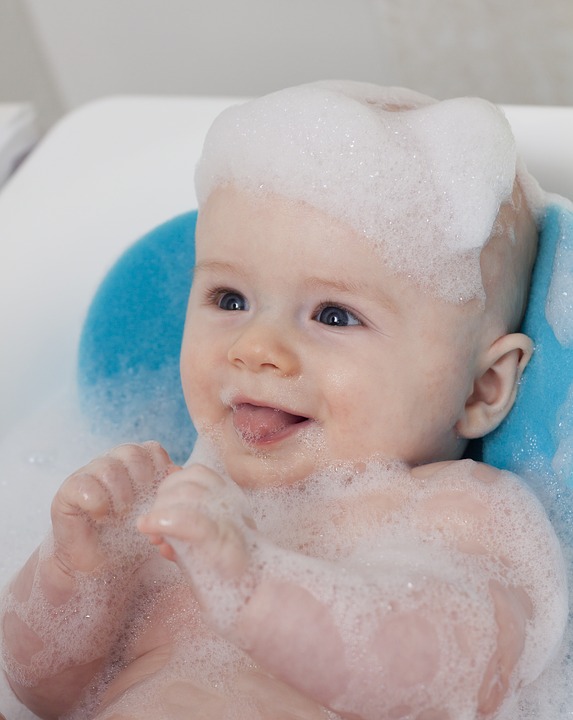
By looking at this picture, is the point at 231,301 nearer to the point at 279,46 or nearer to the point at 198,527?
the point at 198,527

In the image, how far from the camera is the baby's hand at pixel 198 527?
2.64 feet

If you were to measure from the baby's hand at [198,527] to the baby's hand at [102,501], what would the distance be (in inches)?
6.1

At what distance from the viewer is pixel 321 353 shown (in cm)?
105

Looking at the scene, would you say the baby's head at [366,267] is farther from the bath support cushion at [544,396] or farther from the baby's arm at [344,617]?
the baby's arm at [344,617]

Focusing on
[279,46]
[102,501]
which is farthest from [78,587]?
[279,46]

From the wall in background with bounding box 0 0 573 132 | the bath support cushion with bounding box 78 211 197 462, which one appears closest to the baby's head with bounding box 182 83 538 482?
the bath support cushion with bounding box 78 211 197 462

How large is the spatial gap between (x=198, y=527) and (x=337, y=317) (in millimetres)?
356

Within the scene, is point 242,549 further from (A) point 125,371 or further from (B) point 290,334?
(A) point 125,371

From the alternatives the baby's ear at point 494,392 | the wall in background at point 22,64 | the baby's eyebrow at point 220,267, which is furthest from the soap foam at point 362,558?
the wall in background at point 22,64

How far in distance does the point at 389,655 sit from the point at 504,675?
0.13 m

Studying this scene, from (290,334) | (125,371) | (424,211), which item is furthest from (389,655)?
(125,371)

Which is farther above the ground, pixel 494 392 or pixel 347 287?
pixel 347 287

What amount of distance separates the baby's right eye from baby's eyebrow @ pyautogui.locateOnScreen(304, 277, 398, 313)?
0.11 m

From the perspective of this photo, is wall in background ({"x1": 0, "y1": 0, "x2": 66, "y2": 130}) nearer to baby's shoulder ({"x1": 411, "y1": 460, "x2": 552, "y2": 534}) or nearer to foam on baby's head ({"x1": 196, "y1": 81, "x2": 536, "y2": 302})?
foam on baby's head ({"x1": 196, "y1": 81, "x2": 536, "y2": 302})
